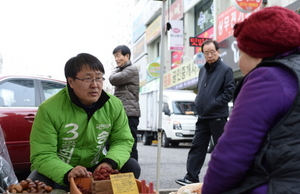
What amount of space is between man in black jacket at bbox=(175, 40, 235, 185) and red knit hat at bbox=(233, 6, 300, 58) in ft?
10.00

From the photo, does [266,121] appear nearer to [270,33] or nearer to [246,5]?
[270,33]

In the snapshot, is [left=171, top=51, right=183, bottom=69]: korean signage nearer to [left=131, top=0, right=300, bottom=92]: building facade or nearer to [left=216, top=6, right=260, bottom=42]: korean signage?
[left=131, top=0, right=300, bottom=92]: building facade

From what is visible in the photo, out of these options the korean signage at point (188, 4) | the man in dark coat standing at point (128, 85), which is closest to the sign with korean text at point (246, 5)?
the man in dark coat standing at point (128, 85)

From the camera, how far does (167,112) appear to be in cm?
1492

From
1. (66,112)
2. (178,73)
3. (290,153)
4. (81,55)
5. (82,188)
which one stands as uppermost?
(178,73)

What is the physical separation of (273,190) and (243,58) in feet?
1.92

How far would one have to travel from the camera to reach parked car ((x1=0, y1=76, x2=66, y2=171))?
524 cm

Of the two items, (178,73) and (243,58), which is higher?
(178,73)

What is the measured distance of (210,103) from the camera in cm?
470

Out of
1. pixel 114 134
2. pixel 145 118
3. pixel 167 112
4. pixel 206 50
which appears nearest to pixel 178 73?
pixel 145 118

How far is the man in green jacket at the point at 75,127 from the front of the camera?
268cm

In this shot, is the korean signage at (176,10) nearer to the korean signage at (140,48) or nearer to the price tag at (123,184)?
the korean signage at (140,48)

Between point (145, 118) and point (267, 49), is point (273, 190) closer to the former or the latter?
point (267, 49)

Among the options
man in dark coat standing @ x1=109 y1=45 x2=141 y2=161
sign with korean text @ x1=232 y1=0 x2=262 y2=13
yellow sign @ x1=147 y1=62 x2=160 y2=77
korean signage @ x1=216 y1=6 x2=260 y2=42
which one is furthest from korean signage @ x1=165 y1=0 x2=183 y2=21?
man in dark coat standing @ x1=109 y1=45 x2=141 y2=161
